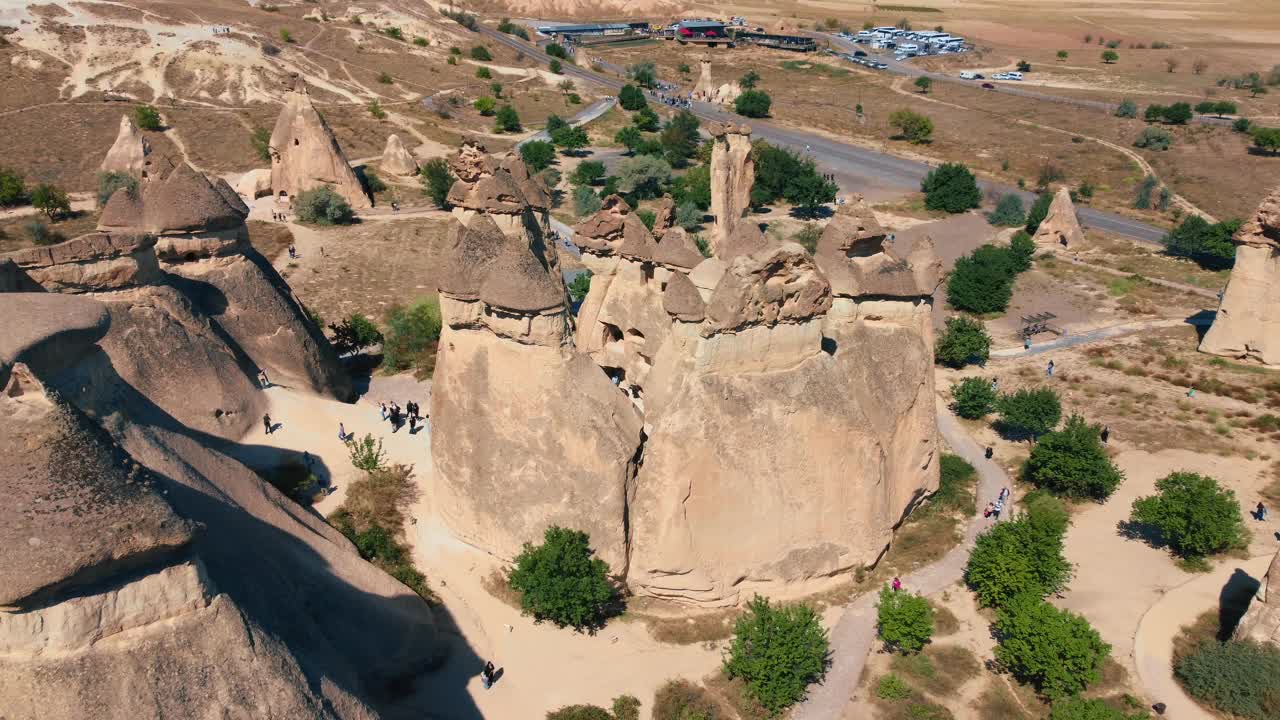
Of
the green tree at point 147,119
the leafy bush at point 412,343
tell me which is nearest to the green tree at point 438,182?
the leafy bush at point 412,343

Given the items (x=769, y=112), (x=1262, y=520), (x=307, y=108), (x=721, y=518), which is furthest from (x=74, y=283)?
(x=769, y=112)

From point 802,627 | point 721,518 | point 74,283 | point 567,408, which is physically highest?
point 74,283

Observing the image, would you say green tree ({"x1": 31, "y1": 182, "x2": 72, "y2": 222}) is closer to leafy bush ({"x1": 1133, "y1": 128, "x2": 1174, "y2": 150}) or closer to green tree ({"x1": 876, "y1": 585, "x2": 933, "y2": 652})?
green tree ({"x1": 876, "y1": 585, "x2": 933, "y2": 652})

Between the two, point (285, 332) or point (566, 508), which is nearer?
point (566, 508)

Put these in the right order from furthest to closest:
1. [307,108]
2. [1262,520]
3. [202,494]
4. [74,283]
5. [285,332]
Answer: [307,108] < [285,332] < [1262,520] < [74,283] < [202,494]

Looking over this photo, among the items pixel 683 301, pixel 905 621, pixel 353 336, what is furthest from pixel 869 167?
pixel 905 621

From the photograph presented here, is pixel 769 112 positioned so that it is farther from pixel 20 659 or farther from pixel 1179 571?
pixel 20 659

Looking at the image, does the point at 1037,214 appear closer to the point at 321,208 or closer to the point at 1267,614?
the point at 1267,614

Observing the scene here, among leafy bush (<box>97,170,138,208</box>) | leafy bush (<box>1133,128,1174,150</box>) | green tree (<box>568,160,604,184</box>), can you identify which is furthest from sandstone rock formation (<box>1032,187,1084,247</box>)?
leafy bush (<box>97,170,138,208</box>)
